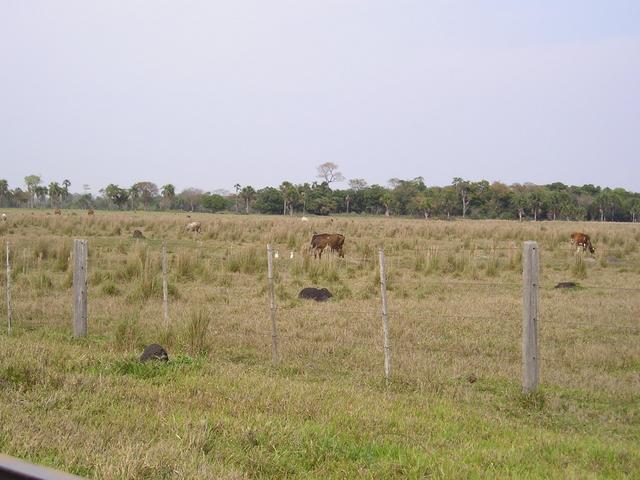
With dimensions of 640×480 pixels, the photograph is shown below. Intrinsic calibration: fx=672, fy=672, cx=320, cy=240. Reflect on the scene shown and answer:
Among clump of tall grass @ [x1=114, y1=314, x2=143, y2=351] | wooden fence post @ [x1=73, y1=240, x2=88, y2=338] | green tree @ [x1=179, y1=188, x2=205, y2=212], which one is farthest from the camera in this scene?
green tree @ [x1=179, y1=188, x2=205, y2=212]

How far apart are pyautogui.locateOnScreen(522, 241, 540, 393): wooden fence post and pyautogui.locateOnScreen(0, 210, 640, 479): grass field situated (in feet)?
0.65

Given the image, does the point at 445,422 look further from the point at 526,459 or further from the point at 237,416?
the point at 237,416

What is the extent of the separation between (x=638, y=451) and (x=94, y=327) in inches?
316

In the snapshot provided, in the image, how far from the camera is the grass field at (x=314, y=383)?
4.54 metres

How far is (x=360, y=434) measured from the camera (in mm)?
5211

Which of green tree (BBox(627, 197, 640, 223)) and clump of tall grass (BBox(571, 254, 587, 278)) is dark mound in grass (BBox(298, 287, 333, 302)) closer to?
clump of tall grass (BBox(571, 254, 587, 278))

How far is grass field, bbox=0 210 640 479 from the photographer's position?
454cm

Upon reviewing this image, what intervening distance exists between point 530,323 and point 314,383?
2.37m

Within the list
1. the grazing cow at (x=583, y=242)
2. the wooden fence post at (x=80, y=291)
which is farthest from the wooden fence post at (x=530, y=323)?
the grazing cow at (x=583, y=242)

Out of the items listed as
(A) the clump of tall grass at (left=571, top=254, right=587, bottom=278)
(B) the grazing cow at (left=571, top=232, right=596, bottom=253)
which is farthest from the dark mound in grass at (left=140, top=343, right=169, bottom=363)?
(B) the grazing cow at (left=571, top=232, right=596, bottom=253)

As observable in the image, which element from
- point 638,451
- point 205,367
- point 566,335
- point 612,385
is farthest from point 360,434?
point 566,335

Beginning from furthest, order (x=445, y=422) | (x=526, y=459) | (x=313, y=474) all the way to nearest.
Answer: (x=445, y=422), (x=526, y=459), (x=313, y=474)

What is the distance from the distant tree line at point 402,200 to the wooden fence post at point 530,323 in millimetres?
61616

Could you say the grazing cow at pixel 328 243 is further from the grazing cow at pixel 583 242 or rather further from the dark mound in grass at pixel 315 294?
the grazing cow at pixel 583 242
